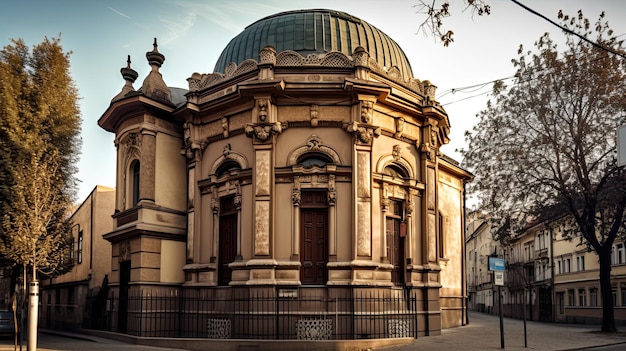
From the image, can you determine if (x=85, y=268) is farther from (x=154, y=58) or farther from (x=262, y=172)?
(x=262, y=172)

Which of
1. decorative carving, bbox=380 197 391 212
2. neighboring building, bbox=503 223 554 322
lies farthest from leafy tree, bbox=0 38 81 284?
neighboring building, bbox=503 223 554 322

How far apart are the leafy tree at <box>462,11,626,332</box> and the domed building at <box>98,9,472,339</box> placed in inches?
133

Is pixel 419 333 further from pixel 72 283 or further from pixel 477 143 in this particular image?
pixel 72 283

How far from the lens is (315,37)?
23.0m

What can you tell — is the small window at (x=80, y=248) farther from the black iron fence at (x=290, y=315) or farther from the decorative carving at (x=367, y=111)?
the decorative carving at (x=367, y=111)

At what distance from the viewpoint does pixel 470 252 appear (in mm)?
83938

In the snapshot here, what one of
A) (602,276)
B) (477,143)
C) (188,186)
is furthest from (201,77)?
(602,276)

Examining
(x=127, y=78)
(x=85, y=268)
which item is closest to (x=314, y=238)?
(x=127, y=78)

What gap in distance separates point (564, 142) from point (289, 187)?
1164cm

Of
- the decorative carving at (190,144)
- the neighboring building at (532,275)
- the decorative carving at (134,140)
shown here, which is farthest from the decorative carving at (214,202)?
the neighboring building at (532,275)

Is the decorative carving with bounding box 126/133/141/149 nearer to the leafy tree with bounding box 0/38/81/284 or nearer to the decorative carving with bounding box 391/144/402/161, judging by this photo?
the leafy tree with bounding box 0/38/81/284

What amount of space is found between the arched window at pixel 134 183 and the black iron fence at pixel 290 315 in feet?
14.5

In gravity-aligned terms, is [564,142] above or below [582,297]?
above

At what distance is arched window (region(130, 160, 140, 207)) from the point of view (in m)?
24.1
